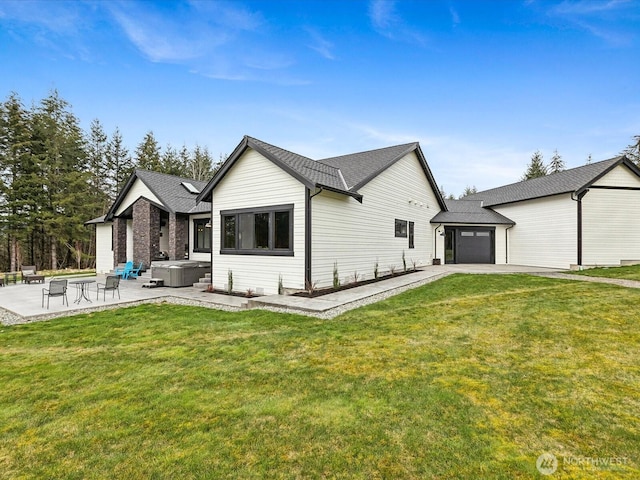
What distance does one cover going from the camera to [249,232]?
10336mm

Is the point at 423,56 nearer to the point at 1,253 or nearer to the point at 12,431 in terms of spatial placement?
the point at 12,431

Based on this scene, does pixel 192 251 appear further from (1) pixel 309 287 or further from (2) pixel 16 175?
(2) pixel 16 175

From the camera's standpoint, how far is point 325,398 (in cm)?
329

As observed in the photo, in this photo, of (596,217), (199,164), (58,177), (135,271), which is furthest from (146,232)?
(199,164)

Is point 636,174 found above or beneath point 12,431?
above

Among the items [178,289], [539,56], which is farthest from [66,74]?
[539,56]

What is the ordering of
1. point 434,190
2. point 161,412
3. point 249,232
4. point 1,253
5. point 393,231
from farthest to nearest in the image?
point 1,253, point 434,190, point 393,231, point 249,232, point 161,412

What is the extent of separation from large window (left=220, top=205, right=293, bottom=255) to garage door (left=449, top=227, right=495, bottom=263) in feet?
42.0

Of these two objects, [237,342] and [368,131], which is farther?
[368,131]

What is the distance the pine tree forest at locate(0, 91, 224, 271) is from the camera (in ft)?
78.5

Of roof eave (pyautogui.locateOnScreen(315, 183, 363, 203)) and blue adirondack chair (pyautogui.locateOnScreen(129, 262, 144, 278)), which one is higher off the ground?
roof eave (pyautogui.locateOnScreen(315, 183, 363, 203))

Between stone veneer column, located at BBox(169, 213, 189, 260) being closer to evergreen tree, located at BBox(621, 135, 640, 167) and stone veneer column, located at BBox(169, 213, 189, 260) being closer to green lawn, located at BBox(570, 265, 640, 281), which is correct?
green lawn, located at BBox(570, 265, 640, 281)

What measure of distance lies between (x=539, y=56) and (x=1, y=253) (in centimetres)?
4594

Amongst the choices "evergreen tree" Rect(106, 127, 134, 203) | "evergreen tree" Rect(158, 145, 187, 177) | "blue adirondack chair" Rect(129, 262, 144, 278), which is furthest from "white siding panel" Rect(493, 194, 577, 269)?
"evergreen tree" Rect(106, 127, 134, 203)
